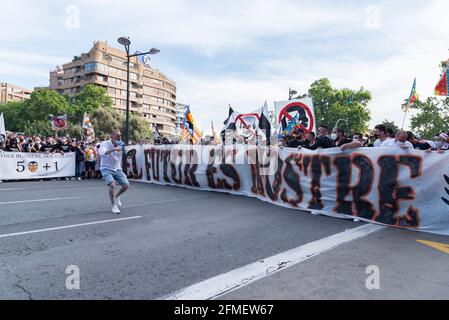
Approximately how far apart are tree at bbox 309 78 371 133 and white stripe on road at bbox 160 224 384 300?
5809 cm

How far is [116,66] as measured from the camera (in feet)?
280

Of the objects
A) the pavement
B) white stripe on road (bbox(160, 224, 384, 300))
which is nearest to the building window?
the pavement

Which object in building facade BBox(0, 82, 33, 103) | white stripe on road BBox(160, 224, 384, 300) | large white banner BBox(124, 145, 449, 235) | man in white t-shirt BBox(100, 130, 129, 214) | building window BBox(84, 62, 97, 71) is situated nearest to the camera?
white stripe on road BBox(160, 224, 384, 300)

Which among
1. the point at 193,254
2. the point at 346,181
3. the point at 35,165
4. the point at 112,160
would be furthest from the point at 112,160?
the point at 35,165

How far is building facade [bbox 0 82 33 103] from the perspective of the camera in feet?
440

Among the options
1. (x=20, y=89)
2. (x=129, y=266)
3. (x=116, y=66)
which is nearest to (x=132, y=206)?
(x=129, y=266)

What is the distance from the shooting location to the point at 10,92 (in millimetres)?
137500

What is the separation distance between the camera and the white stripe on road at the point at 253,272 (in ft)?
10.1

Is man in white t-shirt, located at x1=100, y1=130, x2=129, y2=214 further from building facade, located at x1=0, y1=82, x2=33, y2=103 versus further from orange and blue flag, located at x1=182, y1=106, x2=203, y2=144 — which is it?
building facade, located at x1=0, y1=82, x2=33, y2=103

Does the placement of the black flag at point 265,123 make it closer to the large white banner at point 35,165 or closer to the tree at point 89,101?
the large white banner at point 35,165

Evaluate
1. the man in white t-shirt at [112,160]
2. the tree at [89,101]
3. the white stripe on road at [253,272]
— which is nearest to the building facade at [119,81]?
the tree at [89,101]

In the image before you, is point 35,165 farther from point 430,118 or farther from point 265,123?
point 430,118
